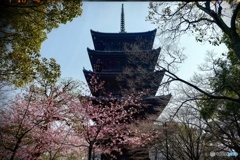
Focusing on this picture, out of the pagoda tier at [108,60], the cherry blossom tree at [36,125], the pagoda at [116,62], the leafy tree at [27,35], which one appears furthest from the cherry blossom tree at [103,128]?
the pagoda tier at [108,60]

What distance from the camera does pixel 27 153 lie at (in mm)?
5727

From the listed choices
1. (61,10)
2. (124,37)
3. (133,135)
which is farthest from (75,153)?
(124,37)

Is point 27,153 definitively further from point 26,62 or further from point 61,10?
point 61,10

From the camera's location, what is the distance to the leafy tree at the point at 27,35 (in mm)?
2963

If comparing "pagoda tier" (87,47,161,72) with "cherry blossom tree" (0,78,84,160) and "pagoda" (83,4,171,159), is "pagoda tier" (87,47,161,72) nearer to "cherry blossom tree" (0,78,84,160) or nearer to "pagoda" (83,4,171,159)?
"pagoda" (83,4,171,159)

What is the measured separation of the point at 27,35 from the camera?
3311 millimetres

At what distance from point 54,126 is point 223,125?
5535 mm

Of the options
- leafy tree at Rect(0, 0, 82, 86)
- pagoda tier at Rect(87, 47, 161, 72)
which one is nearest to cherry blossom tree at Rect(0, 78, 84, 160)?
leafy tree at Rect(0, 0, 82, 86)

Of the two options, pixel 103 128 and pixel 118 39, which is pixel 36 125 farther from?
pixel 118 39

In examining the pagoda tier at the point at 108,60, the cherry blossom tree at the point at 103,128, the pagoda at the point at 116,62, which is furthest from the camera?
the pagoda tier at the point at 108,60

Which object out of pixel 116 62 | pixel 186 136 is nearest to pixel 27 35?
pixel 186 136

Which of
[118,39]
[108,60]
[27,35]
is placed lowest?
[27,35]

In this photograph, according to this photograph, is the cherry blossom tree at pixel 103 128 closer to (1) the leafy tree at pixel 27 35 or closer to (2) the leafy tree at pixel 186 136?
(2) the leafy tree at pixel 186 136

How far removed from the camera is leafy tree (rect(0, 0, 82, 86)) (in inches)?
117
